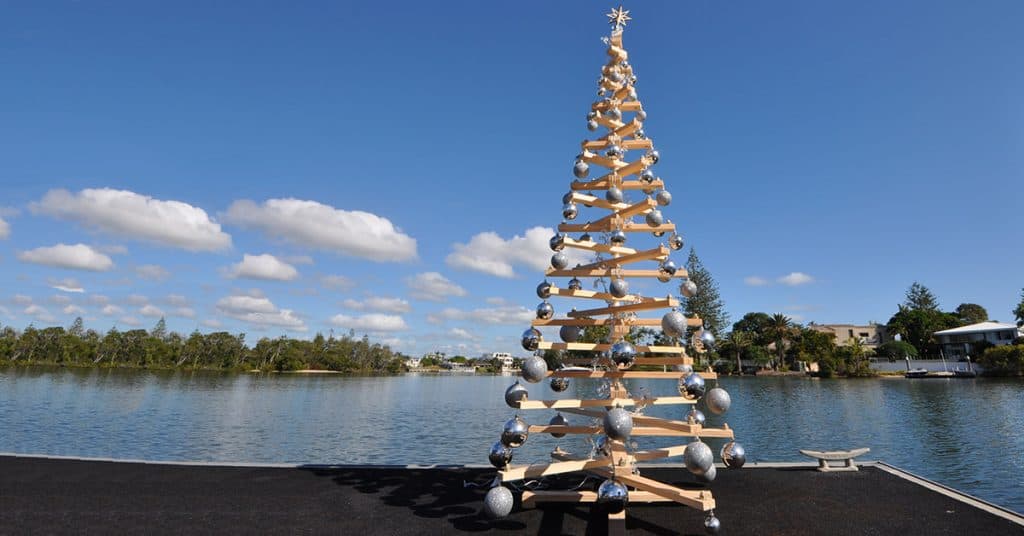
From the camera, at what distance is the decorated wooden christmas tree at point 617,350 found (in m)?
5.09

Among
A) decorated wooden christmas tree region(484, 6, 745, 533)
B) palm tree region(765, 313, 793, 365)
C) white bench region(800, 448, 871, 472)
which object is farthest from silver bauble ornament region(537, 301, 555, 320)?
palm tree region(765, 313, 793, 365)

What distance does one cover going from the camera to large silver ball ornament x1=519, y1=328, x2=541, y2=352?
580cm

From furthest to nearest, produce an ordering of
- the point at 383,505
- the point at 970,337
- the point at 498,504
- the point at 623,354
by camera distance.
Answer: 1. the point at 970,337
2. the point at 383,505
3. the point at 623,354
4. the point at 498,504

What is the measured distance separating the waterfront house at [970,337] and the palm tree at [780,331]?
21.4 m

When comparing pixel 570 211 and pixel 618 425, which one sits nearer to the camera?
pixel 618 425

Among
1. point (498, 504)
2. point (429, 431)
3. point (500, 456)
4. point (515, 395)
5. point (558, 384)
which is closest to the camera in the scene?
point (498, 504)

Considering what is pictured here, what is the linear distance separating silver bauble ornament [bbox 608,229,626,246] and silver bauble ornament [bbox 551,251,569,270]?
70 cm

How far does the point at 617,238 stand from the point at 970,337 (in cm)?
9592

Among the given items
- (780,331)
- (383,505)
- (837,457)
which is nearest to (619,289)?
(383,505)

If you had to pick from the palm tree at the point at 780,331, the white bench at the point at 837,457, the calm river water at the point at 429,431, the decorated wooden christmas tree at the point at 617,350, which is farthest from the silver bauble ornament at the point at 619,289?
the palm tree at the point at 780,331

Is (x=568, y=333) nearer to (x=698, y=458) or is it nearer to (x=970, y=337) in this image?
(x=698, y=458)

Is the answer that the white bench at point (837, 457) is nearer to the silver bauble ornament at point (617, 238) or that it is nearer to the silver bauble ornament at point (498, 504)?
the silver bauble ornament at point (617, 238)

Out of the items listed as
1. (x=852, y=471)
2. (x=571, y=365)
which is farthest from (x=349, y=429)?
(x=852, y=471)

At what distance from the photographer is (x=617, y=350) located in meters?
5.36
